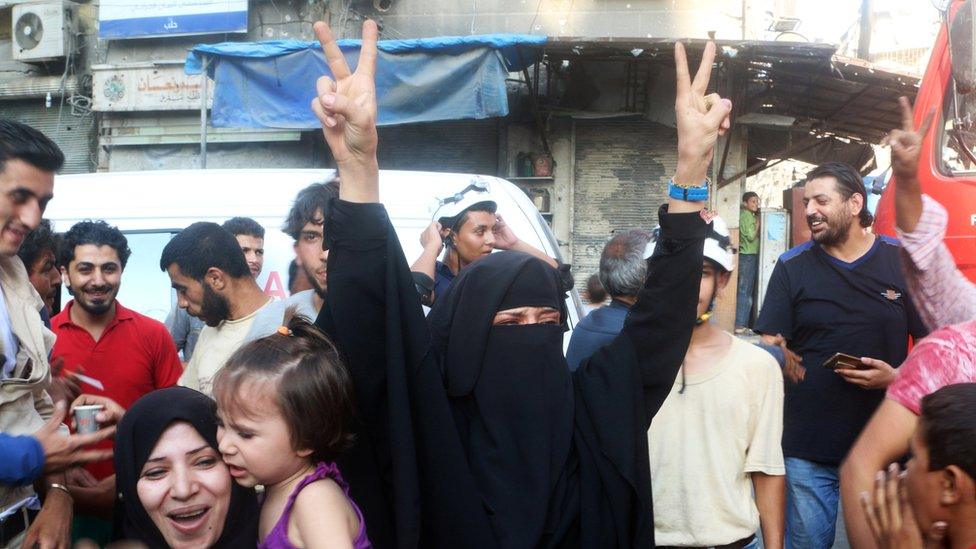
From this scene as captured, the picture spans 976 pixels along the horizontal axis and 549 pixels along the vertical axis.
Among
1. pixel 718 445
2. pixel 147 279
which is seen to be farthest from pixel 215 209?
pixel 718 445

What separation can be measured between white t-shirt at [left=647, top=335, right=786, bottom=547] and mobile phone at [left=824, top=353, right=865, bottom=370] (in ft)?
1.28

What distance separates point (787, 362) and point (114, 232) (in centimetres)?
266

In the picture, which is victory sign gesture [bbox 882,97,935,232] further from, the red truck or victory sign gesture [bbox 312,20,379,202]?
victory sign gesture [bbox 312,20,379,202]

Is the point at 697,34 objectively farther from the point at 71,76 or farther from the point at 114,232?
the point at 114,232

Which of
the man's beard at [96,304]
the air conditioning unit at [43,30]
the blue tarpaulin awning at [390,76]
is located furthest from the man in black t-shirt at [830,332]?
the air conditioning unit at [43,30]

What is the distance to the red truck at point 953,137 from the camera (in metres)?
4.07

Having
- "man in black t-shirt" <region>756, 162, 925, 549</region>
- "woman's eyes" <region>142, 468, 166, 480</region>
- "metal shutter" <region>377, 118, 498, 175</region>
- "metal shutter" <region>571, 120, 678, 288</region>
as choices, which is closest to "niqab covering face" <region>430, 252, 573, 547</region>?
"woman's eyes" <region>142, 468, 166, 480</region>

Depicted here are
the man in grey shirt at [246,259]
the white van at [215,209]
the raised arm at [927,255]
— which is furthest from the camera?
the white van at [215,209]

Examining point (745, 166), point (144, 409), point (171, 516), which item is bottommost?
point (171, 516)

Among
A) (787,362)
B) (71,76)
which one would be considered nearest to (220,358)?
(787,362)

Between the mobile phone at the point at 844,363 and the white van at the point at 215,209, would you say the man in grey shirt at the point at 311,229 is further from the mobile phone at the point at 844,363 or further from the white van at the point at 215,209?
the mobile phone at the point at 844,363

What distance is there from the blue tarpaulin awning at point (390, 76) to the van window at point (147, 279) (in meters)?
6.43

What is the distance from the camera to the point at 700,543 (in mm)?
2859

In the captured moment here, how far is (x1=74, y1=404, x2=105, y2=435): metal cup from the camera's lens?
95.5 inches
